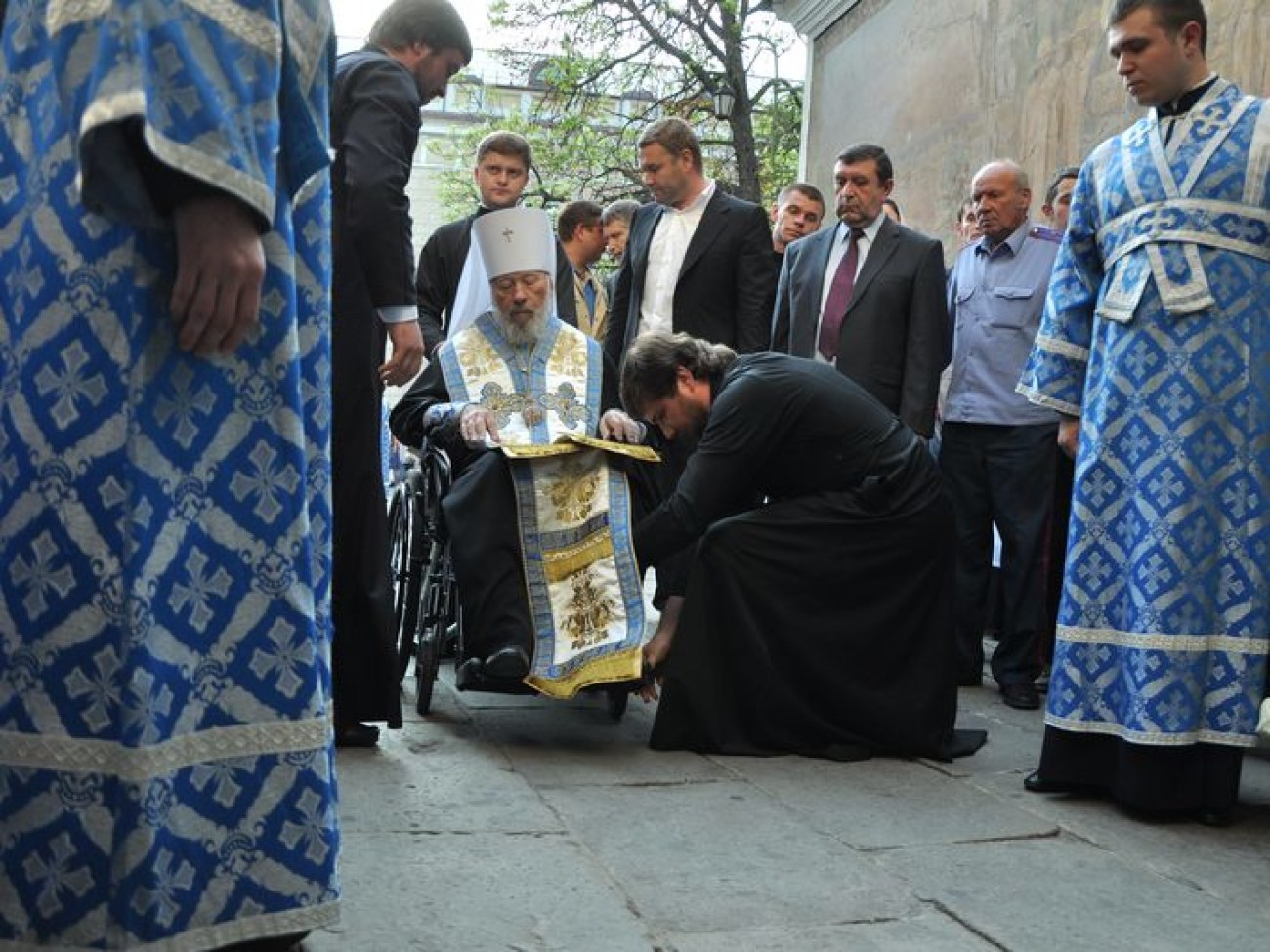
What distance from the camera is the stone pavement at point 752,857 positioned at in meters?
2.54

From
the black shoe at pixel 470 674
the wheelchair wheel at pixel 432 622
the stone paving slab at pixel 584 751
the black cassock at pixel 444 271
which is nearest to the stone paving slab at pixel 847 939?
the stone paving slab at pixel 584 751

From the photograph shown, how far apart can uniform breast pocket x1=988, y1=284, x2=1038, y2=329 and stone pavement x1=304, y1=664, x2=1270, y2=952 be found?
6.65 ft

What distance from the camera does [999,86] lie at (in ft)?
26.6

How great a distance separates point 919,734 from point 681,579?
1344 millimetres

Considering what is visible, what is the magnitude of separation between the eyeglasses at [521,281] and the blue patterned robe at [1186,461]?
73.1 inches

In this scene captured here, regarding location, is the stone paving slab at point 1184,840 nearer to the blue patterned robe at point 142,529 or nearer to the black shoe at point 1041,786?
the black shoe at point 1041,786

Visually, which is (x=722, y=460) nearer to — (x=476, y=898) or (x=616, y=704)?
(x=616, y=704)

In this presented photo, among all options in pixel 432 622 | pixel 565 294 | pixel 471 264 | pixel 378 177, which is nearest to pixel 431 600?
pixel 432 622

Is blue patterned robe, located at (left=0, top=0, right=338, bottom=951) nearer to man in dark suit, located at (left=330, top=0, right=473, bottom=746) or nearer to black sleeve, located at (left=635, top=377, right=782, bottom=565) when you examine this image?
man in dark suit, located at (left=330, top=0, right=473, bottom=746)

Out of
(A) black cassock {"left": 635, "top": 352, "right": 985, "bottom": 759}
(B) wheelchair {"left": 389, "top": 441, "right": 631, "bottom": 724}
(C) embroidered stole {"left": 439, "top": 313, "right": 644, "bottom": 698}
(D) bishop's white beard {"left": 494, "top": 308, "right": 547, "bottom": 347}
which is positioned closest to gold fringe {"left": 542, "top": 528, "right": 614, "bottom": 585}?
(C) embroidered stole {"left": 439, "top": 313, "right": 644, "bottom": 698}

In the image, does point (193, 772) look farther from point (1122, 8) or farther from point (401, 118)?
point (1122, 8)

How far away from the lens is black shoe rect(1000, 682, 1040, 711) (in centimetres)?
518

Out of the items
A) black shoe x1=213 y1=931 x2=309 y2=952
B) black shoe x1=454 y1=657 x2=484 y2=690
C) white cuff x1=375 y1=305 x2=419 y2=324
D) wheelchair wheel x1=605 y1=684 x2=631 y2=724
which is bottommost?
wheelchair wheel x1=605 y1=684 x2=631 y2=724

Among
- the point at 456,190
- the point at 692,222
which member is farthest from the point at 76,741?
the point at 456,190
